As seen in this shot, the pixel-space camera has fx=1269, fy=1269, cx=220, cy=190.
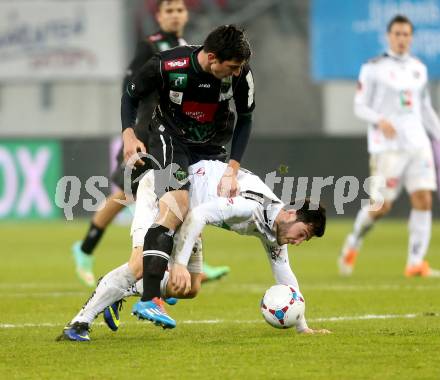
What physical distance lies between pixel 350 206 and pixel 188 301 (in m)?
11.8

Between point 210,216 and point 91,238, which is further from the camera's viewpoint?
point 91,238

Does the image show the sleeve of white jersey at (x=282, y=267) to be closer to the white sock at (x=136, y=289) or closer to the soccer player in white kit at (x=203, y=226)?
the soccer player in white kit at (x=203, y=226)

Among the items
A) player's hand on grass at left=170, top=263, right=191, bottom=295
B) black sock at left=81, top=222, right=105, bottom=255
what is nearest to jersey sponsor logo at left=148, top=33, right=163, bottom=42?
black sock at left=81, top=222, right=105, bottom=255

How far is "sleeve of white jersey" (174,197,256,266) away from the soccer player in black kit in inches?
3.5

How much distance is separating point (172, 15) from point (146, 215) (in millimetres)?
3118

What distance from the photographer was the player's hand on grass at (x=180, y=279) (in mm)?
6637

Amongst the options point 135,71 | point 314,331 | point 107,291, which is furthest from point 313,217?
point 135,71

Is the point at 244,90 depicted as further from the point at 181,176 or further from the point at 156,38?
the point at 156,38

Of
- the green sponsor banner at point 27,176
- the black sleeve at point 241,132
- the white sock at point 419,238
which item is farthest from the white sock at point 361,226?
the green sponsor banner at point 27,176

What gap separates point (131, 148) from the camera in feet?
23.1

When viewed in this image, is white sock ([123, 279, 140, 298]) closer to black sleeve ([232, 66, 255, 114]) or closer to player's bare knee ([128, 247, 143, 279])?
player's bare knee ([128, 247, 143, 279])

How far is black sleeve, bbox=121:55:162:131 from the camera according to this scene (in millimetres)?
7113

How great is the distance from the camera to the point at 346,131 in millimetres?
25031

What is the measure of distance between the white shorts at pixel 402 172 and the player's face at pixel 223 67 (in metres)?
5.00
